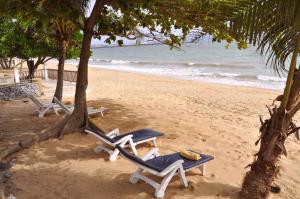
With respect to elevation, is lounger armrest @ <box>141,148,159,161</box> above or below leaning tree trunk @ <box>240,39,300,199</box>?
below

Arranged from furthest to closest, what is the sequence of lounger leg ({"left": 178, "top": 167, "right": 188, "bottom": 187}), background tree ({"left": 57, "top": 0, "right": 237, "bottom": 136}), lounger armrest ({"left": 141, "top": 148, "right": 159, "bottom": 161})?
background tree ({"left": 57, "top": 0, "right": 237, "bottom": 136}), lounger armrest ({"left": 141, "top": 148, "right": 159, "bottom": 161}), lounger leg ({"left": 178, "top": 167, "right": 188, "bottom": 187})

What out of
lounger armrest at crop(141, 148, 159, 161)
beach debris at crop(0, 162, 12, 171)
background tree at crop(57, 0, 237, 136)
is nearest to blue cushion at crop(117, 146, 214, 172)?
lounger armrest at crop(141, 148, 159, 161)

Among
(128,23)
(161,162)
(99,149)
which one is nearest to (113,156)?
(99,149)

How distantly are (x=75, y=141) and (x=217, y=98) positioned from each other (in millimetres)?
9157

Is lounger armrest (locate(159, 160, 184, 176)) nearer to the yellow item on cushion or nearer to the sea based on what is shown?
the yellow item on cushion

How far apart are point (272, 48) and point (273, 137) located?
1.15 metres

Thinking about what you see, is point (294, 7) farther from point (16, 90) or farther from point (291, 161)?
point (16, 90)

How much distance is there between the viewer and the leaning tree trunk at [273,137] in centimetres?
379

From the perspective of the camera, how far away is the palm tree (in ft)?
10.6

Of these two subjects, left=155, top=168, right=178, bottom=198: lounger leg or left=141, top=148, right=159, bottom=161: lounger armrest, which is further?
left=141, top=148, right=159, bottom=161: lounger armrest

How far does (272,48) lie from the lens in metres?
3.86

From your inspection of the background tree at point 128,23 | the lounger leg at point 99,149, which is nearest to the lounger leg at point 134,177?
the lounger leg at point 99,149

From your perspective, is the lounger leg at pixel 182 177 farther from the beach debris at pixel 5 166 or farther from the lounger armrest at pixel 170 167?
the beach debris at pixel 5 166

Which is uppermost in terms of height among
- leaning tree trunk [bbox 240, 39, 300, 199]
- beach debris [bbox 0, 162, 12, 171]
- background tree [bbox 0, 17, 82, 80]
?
background tree [bbox 0, 17, 82, 80]
